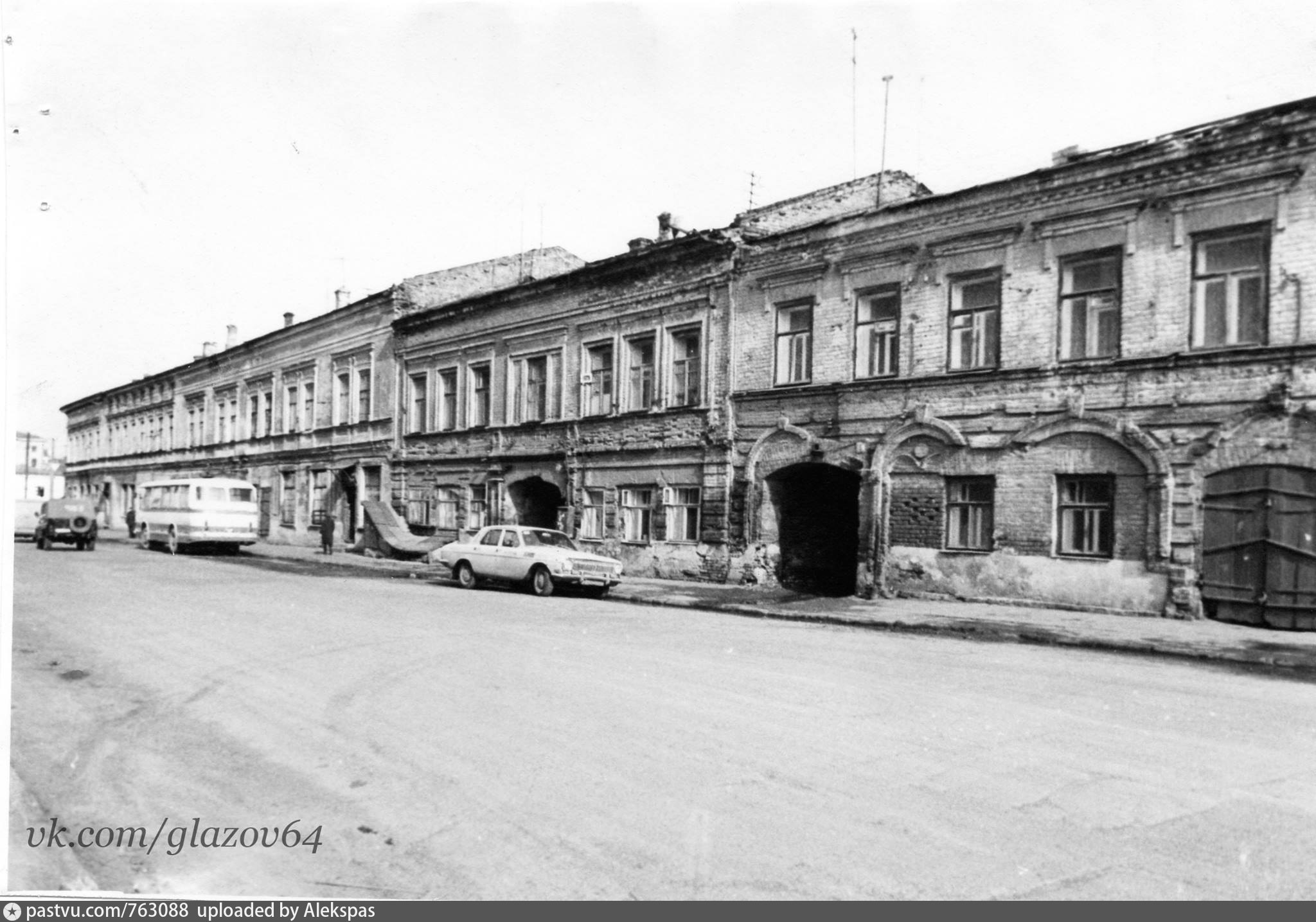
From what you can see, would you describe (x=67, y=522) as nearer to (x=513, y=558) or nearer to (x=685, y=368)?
(x=513, y=558)

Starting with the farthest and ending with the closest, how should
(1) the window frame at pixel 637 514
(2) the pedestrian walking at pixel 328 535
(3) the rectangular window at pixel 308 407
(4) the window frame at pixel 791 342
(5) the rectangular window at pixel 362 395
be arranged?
(3) the rectangular window at pixel 308 407
(5) the rectangular window at pixel 362 395
(2) the pedestrian walking at pixel 328 535
(1) the window frame at pixel 637 514
(4) the window frame at pixel 791 342

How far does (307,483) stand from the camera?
35.9 m

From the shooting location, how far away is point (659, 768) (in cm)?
564

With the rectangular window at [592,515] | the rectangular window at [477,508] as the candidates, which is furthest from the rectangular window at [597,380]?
the rectangular window at [477,508]

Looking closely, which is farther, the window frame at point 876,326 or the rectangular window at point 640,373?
the rectangular window at point 640,373

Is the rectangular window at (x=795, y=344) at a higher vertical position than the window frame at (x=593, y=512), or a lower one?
higher

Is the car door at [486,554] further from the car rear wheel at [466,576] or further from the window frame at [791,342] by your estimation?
the window frame at [791,342]

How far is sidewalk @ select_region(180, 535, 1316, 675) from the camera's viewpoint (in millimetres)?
11508

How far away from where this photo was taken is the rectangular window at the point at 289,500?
36.5 meters

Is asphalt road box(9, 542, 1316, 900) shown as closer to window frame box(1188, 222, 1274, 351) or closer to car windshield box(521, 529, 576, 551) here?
window frame box(1188, 222, 1274, 351)

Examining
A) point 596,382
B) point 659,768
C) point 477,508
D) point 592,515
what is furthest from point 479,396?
point 659,768

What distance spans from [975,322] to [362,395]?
2261cm

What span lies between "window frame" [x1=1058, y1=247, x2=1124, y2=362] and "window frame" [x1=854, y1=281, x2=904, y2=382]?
110 inches

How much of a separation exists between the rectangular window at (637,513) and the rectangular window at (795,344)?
456 cm
